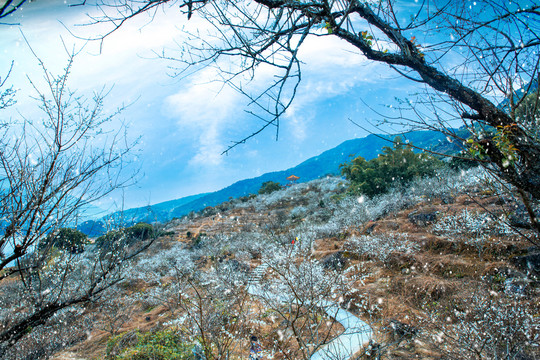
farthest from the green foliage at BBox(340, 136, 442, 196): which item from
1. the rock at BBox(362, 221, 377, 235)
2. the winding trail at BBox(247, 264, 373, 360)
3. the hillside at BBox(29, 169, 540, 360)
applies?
the winding trail at BBox(247, 264, 373, 360)

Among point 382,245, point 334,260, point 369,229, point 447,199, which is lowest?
point 334,260

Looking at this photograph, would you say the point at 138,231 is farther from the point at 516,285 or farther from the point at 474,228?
the point at 516,285

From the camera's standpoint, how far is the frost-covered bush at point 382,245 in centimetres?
926

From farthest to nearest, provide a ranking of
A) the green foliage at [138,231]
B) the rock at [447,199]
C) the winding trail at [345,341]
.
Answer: the rock at [447,199], the green foliage at [138,231], the winding trail at [345,341]

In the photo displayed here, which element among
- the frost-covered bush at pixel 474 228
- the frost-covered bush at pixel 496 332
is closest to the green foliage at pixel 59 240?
the frost-covered bush at pixel 496 332

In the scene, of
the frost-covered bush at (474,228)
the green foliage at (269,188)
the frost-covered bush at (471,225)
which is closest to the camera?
the frost-covered bush at (474,228)

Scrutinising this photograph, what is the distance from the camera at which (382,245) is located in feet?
32.4

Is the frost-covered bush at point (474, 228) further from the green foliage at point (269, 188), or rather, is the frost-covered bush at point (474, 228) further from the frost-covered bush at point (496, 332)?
the green foliage at point (269, 188)

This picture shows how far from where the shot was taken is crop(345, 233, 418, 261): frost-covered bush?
9.26 meters

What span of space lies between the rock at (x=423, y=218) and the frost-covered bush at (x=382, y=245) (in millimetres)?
2037

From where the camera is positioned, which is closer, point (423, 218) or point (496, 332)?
point (496, 332)

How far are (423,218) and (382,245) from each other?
3.67m

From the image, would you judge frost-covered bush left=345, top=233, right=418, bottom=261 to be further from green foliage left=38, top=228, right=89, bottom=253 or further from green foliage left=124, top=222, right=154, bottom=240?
green foliage left=38, top=228, right=89, bottom=253

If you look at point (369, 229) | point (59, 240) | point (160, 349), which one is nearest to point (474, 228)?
point (369, 229)
